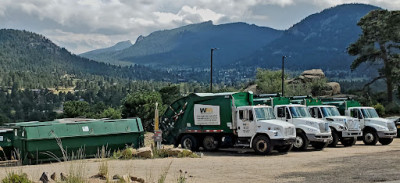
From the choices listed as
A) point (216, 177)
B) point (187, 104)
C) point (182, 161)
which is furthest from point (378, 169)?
point (187, 104)

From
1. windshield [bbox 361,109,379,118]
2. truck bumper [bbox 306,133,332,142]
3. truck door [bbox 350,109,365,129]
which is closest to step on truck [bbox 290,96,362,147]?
truck door [bbox 350,109,365,129]

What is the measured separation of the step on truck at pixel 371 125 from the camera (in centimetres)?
2967

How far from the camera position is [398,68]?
185 ft

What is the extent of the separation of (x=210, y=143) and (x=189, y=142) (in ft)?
3.50

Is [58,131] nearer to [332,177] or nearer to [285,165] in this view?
[285,165]

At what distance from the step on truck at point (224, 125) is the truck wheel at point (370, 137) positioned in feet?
28.3

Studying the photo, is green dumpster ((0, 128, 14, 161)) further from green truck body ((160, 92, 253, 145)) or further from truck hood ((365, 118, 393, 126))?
truck hood ((365, 118, 393, 126))

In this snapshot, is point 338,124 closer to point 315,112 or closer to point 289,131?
point 315,112

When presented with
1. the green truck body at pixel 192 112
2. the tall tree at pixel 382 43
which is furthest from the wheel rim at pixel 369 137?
the tall tree at pixel 382 43

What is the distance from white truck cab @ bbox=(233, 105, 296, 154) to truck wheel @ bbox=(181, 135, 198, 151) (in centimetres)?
243

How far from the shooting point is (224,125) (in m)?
24.3

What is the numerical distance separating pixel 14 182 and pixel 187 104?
1454 centimetres

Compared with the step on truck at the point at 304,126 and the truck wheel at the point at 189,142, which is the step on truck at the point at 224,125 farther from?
the step on truck at the point at 304,126

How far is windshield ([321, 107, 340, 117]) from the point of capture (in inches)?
1131
